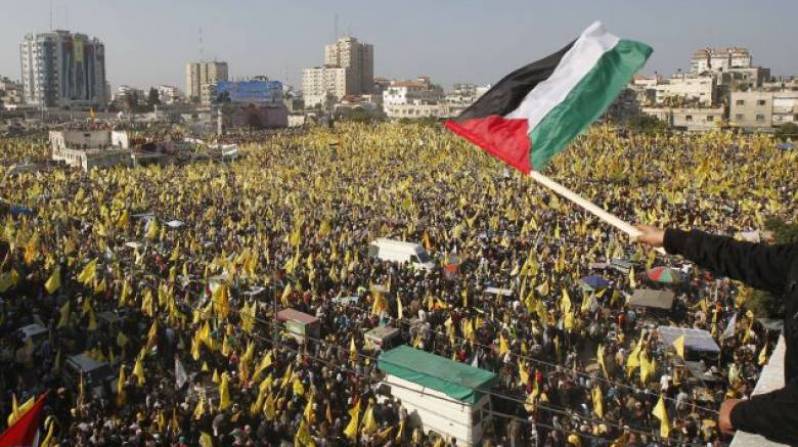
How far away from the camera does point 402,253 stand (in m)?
17.9

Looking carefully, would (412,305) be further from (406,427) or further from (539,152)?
(539,152)

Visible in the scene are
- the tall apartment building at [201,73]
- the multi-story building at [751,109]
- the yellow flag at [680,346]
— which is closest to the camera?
the yellow flag at [680,346]

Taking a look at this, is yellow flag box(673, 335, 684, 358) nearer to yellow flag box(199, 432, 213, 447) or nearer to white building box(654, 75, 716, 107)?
yellow flag box(199, 432, 213, 447)

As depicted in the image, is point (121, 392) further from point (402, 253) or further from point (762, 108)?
point (762, 108)

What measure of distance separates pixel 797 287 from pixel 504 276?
14.3 meters

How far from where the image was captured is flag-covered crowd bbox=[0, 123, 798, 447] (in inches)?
372

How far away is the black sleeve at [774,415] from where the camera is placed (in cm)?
195

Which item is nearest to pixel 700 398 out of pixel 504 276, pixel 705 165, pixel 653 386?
pixel 653 386

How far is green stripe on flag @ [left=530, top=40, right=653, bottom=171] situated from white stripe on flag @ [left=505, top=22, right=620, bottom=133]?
0.03 m

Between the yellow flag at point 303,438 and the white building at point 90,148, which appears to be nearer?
the yellow flag at point 303,438

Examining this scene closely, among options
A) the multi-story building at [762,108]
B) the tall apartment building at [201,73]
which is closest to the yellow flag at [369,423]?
the multi-story building at [762,108]

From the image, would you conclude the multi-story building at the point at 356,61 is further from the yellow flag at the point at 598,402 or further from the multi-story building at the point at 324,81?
the yellow flag at the point at 598,402

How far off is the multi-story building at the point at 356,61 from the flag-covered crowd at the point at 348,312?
128400mm

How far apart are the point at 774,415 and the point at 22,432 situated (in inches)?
244
